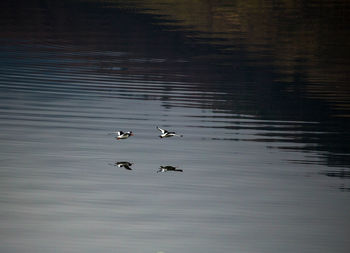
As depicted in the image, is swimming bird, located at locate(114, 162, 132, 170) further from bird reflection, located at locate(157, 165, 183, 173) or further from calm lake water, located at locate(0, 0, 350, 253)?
bird reflection, located at locate(157, 165, 183, 173)

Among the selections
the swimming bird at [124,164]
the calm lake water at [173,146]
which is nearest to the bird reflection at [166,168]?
the calm lake water at [173,146]

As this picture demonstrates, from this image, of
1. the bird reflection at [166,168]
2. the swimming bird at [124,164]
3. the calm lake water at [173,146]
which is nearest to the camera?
the calm lake water at [173,146]

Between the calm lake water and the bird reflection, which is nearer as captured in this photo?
the calm lake water

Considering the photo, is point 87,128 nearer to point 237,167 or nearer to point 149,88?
point 237,167

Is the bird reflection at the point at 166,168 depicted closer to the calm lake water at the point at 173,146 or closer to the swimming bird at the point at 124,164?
the calm lake water at the point at 173,146

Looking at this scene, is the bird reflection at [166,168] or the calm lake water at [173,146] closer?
the calm lake water at [173,146]

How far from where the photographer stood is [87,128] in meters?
31.7

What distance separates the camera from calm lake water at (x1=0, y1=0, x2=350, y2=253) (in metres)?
20.7

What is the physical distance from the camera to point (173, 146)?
2955 centimetres

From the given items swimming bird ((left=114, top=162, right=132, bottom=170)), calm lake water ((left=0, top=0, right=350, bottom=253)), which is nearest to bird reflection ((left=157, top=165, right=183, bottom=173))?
calm lake water ((left=0, top=0, right=350, bottom=253))

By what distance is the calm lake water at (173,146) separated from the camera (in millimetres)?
20656

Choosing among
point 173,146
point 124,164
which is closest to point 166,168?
point 124,164

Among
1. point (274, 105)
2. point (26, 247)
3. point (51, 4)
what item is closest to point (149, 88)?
point (274, 105)

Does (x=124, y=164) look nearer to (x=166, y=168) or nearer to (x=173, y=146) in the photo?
(x=166, y=168)
